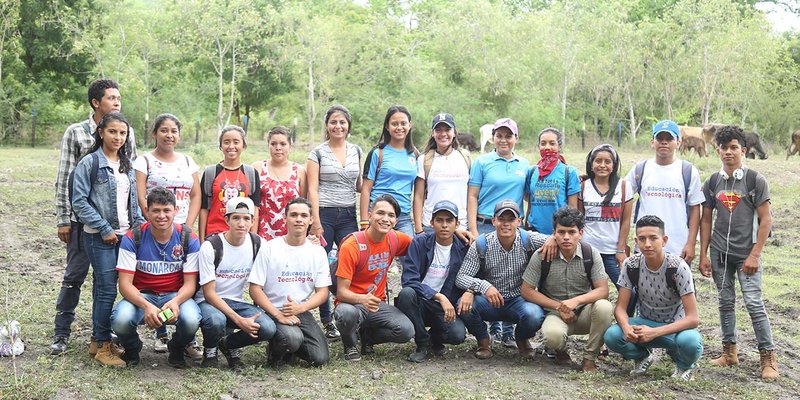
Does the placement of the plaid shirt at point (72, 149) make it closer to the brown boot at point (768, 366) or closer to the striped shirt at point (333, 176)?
the striped shirt at point (333, 176)

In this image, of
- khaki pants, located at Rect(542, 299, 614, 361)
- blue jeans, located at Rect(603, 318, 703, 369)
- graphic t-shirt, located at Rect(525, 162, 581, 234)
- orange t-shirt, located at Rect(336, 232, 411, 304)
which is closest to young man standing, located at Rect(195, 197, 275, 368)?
orange t-shirt, located at Rect(336, 232, 411, 304)

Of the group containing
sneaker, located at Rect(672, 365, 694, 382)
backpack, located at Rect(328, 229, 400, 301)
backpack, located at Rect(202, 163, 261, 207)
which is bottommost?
sneaker, located at Rect(672, 365, 694, 382)

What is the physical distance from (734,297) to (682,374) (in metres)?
0.78

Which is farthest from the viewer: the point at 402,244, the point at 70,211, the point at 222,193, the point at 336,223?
the point at 336,223

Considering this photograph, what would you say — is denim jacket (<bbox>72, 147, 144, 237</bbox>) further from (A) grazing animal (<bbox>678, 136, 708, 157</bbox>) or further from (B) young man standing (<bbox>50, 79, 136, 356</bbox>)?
(A) grazing animal (<bbox>678, 136, 708, 157</bbox>)

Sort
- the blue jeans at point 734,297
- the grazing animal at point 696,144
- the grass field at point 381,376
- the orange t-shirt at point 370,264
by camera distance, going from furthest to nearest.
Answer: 1. the grazing animal at point 696,144
2. the orange t-shirt at point 370,264
3. the blue jeans at point 734,297
4. the grass field at point 381,376

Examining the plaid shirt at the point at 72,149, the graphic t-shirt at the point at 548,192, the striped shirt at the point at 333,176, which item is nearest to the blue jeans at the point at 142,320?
the plaid shirt at the point at 72,149

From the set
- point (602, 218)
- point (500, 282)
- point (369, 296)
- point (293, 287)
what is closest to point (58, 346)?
point (293, 287)

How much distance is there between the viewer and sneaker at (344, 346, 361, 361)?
5.45 metres

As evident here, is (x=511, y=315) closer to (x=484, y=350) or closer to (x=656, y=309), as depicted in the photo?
(x=484, y=350)

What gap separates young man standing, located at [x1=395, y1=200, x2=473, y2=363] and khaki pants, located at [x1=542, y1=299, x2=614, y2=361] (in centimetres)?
57

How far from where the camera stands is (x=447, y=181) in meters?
5.96

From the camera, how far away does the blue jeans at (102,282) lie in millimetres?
5078

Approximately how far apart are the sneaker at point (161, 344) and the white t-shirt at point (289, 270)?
87 centimetres
